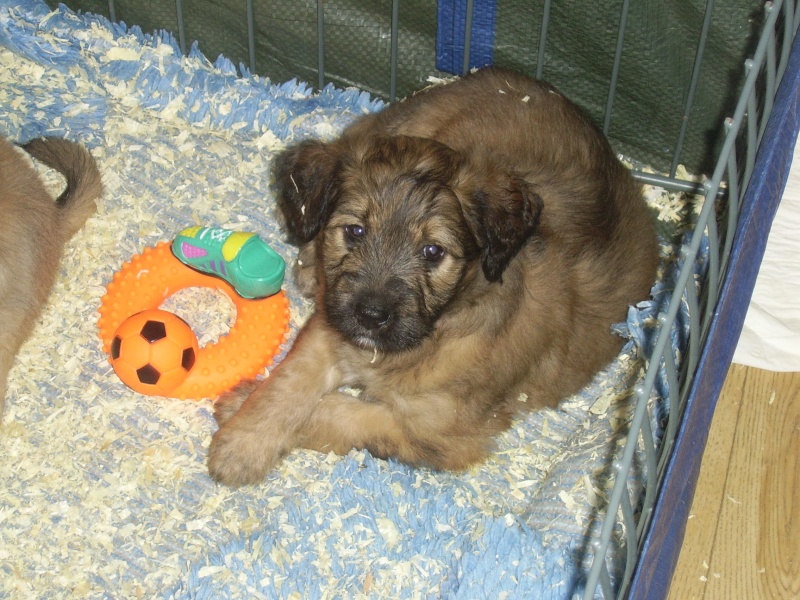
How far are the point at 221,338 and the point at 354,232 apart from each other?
91 centimetres

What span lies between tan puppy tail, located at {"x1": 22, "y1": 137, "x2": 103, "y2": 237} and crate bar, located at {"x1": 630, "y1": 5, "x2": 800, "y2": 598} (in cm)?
246

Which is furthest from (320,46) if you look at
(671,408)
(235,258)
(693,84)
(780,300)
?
(671,408)

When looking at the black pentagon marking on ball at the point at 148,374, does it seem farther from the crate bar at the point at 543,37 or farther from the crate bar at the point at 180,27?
the crate bar at the point at 543,37

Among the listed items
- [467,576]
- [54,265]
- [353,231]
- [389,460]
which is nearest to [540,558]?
[467,576]

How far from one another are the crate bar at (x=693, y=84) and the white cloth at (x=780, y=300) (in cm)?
47

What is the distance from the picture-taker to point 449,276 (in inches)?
108

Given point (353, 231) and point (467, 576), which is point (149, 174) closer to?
point (353, 231)

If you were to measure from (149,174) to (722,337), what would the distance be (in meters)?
2.47

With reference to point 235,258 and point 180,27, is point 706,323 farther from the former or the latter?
point 180,27

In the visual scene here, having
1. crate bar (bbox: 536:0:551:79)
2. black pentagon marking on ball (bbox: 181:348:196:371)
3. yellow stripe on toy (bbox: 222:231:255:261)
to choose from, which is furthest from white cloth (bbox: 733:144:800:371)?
black pentagon marking on ball (bbox: 181:348:196:371)

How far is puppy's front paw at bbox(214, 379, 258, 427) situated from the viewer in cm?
326

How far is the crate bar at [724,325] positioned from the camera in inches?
86.2

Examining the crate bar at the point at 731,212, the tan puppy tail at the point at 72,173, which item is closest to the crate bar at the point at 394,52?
→ the tan puppy tail at the point at 72,173

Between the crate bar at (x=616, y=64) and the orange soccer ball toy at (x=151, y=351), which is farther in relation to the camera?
the crate bar at (x=616, y=64)
